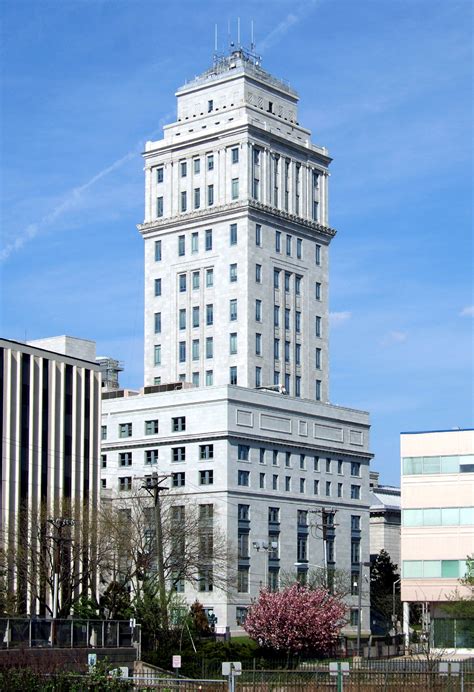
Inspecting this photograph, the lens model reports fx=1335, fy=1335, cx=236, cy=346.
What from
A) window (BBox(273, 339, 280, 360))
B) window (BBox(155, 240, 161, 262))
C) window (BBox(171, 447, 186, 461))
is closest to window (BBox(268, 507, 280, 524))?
window (BBox(171, 447, 186, 461))

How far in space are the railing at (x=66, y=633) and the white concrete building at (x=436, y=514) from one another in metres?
33.8

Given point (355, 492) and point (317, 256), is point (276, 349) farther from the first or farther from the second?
point (355, 492)

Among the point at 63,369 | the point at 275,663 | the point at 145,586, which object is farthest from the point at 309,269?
the point at 275,663

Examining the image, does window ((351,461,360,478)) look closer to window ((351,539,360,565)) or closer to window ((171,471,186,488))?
window ((351,539,360,565))

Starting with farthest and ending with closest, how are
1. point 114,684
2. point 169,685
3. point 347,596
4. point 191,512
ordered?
point 347,596 → point 191,512 → point 169,685 → point 114,684

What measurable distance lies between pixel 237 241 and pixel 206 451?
27555 millimetres

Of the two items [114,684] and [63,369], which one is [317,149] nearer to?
[63,369]

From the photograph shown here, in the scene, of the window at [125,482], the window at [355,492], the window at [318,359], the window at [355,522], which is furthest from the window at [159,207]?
the window at [355,522]

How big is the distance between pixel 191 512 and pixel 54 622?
5531cm

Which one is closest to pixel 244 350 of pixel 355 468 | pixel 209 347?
pixel 209 347

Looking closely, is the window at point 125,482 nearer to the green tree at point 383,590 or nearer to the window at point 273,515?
the window at point 273,515

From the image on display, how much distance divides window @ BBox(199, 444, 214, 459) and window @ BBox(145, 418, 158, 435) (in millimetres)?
7166

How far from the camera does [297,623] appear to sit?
306 feet

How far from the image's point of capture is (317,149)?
532ft
